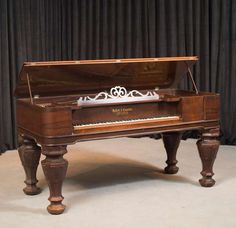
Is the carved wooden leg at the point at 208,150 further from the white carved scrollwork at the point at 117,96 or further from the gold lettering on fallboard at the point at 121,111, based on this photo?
the gold lettering on fallboard at the point at 121,111

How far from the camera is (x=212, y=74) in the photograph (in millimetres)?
5008

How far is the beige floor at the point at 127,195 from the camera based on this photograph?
281cm

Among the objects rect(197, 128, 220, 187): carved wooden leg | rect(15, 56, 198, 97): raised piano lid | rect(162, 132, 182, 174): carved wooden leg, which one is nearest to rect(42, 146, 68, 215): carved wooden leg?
rect(15, 56, 198, 97): raised piano lid

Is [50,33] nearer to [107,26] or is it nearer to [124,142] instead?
[107,26]

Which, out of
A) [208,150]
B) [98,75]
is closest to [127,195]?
[208,150]

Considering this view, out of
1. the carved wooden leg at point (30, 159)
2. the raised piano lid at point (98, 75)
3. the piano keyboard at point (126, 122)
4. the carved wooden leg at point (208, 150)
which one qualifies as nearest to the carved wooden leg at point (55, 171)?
the piano keyboard at point (126, 122)

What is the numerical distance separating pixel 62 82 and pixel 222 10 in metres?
2.35

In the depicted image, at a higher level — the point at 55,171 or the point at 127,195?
the point at 55,171

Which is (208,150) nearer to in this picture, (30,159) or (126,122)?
(126,122)

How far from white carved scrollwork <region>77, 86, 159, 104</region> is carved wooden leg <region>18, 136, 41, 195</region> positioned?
47 centimetres

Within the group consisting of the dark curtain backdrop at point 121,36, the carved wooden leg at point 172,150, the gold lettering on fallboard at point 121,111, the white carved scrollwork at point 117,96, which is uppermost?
the dark curtain backdrop at point 121,36

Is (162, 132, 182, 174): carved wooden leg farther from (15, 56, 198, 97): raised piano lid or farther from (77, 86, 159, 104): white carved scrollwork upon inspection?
(77, 86, 159, 104): white carved scrollwork

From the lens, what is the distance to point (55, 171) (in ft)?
9.45

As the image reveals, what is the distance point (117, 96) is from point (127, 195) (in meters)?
0.70
